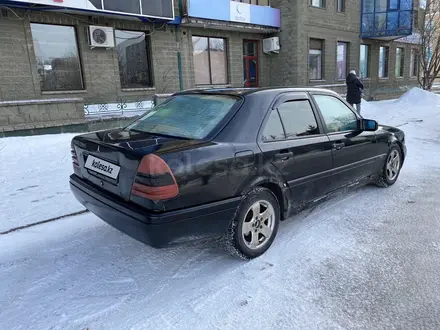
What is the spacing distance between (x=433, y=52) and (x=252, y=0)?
10793 millimetres

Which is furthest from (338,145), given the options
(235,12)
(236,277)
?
(235,12)

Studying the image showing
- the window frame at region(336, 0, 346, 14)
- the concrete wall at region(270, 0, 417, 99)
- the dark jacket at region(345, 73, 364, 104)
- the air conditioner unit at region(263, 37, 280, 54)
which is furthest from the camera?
the window frame at region(336, 0, 346, 14)

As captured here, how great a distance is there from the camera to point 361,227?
3697mm

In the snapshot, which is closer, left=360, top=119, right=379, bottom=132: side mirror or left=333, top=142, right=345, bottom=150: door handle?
left=333, top=142, right=345, bottom=150: door handle

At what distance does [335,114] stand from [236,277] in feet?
7.56

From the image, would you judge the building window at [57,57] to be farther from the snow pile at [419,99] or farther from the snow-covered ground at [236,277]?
the snow pile at [419,99]

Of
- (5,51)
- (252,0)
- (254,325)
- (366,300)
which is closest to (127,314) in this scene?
(254,325)

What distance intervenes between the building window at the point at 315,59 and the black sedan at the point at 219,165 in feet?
48.5

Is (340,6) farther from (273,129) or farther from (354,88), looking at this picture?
(273,129)

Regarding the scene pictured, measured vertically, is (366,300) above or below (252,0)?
below

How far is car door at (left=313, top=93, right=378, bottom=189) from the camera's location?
381cm

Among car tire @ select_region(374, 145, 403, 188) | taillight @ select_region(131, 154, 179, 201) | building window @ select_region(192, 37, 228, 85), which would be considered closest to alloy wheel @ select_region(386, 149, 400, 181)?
car tire @ select_region(374, 145, 403, 188)

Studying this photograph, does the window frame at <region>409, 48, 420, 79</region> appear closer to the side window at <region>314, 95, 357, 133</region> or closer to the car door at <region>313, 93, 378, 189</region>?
the car door at <region>313, 93, 378, 189</region>

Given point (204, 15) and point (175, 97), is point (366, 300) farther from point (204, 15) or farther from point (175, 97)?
point (204, 15)
